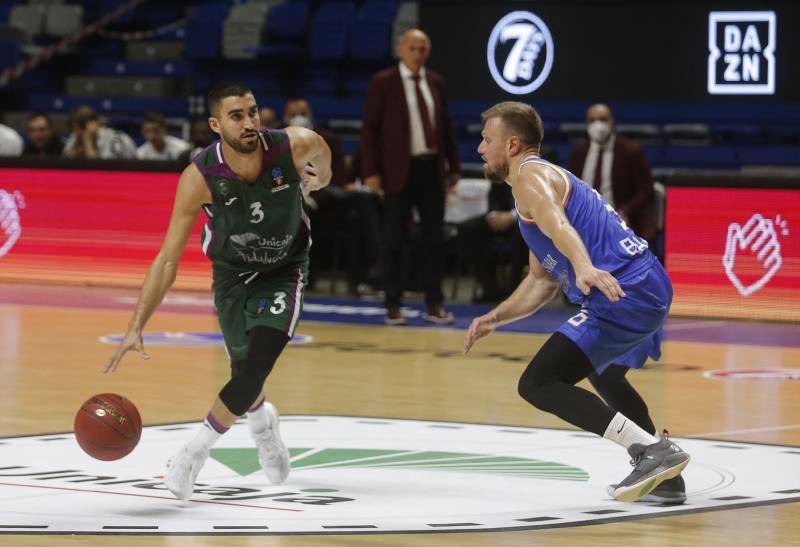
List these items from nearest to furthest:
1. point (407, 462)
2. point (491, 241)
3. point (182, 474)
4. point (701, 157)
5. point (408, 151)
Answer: point (182, 474)
point (407, 462)
point (408, 151)
point (491, 241)
point (701, 157)

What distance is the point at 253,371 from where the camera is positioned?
6082mm

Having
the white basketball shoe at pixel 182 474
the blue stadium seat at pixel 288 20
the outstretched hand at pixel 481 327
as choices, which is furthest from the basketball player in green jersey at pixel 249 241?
the blue stadium seat at pixel 288 20

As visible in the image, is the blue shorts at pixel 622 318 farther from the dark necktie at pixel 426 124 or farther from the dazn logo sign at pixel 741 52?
the dazn logo sign at pixel 741 52

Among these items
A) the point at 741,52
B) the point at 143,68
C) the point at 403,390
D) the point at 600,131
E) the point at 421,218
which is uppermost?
the point at 143,68

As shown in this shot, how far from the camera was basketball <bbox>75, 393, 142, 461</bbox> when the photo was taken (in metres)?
5.97

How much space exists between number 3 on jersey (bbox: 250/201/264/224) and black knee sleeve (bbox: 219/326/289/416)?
0.40 m

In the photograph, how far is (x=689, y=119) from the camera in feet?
53.8

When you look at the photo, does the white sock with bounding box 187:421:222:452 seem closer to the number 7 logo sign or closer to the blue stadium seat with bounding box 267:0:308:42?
the number 7 logo sign

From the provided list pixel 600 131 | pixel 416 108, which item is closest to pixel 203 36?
pixel 600 131

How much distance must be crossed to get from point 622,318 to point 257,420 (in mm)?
1430

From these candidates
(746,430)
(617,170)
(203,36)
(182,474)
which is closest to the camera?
(182,474)

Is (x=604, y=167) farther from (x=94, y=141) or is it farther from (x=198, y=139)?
(x=94, y=141)

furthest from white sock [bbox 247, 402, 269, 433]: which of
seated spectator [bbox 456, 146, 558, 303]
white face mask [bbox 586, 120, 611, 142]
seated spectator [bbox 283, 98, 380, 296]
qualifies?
seated spectator [bbox 283, 98, 380, 296]

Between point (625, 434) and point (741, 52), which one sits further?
point (741, 52)
